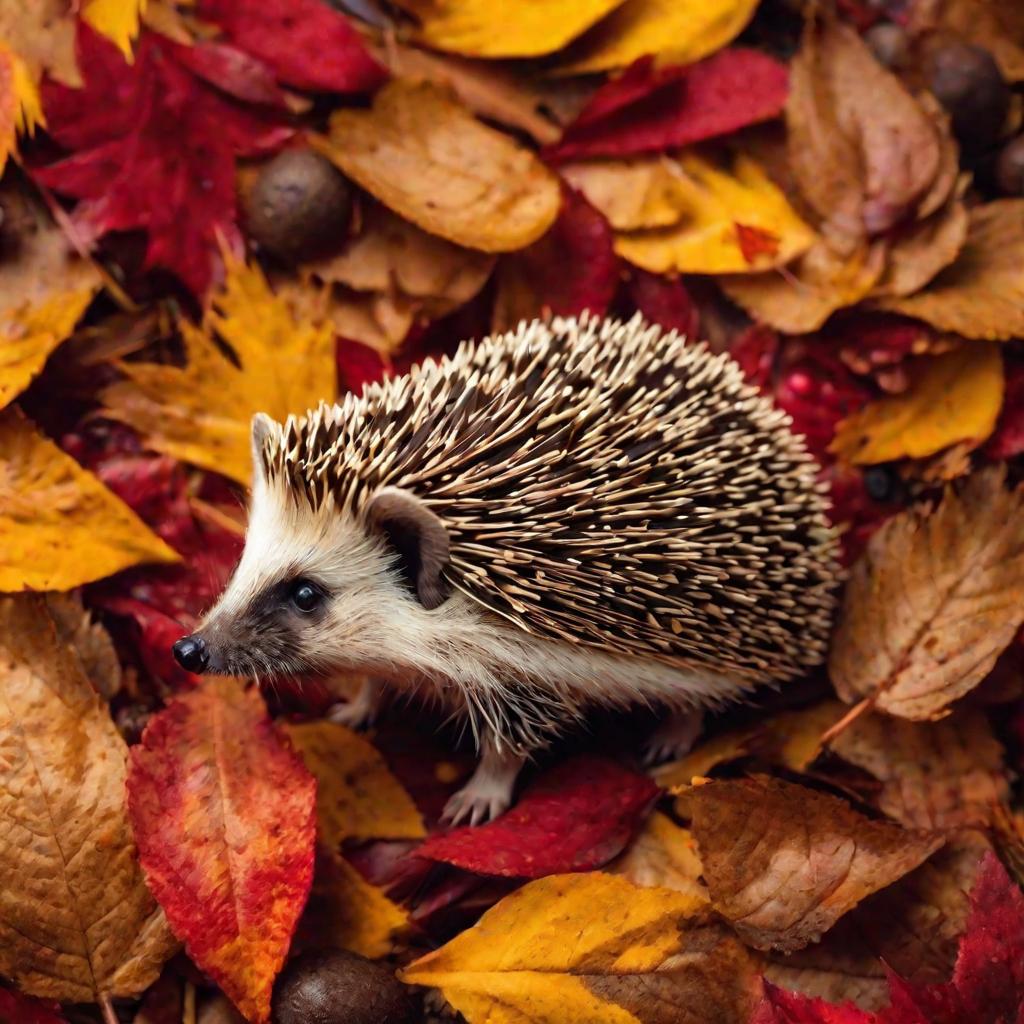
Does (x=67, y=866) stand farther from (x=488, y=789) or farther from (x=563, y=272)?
(x=563, y=272)

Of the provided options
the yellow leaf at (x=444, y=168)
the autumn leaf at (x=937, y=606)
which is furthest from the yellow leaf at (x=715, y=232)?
the autumn leaf at (x=937, y=606)

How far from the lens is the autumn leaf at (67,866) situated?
1709 mm

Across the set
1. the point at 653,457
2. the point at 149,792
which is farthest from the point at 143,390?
the point at 653,457

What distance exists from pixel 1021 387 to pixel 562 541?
3.49 ft

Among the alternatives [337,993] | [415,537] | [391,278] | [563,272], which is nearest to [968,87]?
[563,272]

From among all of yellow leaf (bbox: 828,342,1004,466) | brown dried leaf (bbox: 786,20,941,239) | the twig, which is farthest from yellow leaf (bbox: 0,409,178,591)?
brown dried leaf (bbox: 786,20,941,239)

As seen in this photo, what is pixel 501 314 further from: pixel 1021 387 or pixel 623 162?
pixel 1021 387

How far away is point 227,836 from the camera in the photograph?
175 cm

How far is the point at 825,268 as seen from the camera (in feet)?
7.78

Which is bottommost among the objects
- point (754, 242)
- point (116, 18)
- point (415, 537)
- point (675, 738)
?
point (675, 738)

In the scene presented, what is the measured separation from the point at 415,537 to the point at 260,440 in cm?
32

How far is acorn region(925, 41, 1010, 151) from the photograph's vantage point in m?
2.43

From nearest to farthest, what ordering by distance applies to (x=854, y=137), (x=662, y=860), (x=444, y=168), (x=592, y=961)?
→ (x=592, y=961) → (x=662, y=860) → (x=444, y=168) → (x=854, y=137)

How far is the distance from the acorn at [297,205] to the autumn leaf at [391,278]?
6 centimetres
